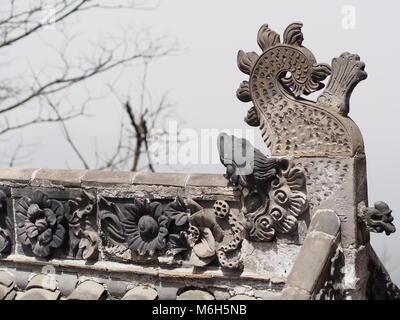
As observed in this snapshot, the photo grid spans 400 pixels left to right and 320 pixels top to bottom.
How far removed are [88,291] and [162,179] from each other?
1024 mm

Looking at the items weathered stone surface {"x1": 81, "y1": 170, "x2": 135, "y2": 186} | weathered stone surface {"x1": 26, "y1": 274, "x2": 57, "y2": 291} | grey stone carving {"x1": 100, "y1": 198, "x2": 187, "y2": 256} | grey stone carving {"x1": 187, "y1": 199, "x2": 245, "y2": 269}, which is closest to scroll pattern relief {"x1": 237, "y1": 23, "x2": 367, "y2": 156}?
grey stone carving {"x1": 187, "y1": 199, "x2": 245, "y2": 269}

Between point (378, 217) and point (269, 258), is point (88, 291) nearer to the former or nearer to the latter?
point (269, 258)

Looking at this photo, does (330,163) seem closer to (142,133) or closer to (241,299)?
(241,299)

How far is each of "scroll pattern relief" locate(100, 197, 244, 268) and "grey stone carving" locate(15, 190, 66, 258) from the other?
0.39m

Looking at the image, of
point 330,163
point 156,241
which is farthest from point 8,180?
point 330,163

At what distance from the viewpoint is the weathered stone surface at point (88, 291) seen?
5.14m

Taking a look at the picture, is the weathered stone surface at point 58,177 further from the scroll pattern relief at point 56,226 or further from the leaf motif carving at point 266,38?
the leaf motif carving at point 266,38

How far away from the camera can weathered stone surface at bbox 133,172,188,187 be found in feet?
16.4

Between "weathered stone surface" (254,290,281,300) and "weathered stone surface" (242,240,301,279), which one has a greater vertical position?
"weathered stone surface" (242,240,301,279)

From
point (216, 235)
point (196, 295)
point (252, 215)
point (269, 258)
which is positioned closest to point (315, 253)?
point (269, 258)

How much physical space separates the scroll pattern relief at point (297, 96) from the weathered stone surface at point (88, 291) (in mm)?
1681

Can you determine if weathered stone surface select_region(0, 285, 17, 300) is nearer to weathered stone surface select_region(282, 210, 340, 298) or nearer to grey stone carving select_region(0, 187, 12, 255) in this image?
grey stone carving select_region(0, 187, 12, 255)

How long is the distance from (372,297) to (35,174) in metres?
2.78

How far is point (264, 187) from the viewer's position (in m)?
4.68
